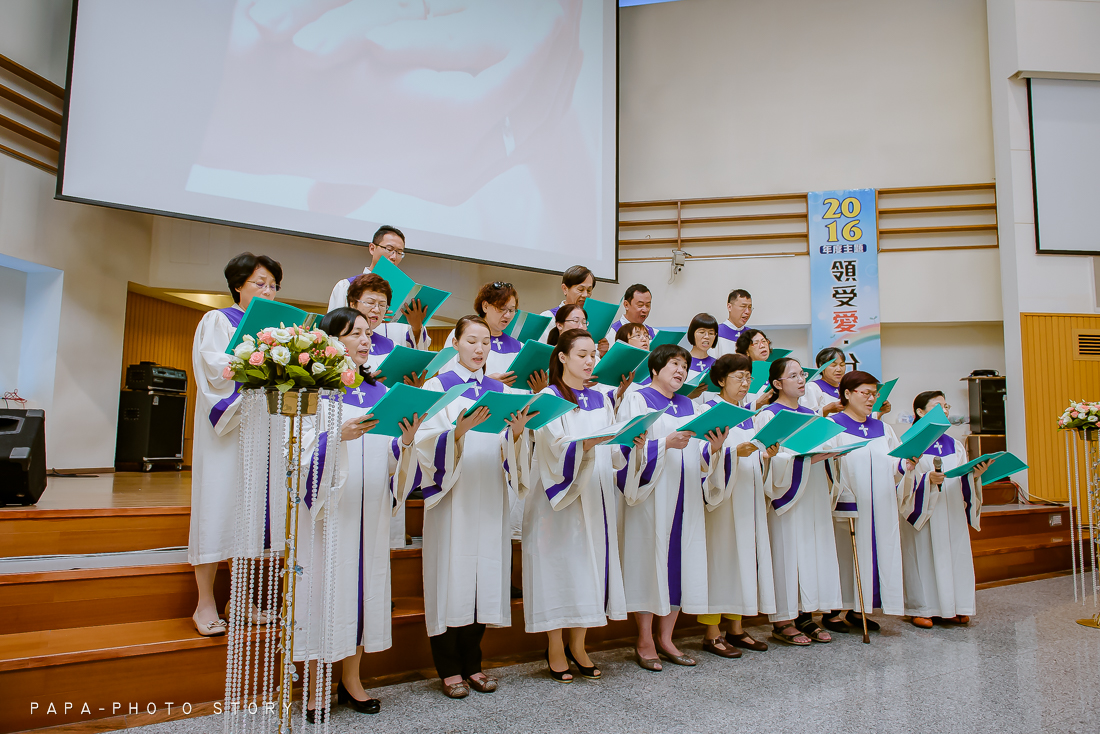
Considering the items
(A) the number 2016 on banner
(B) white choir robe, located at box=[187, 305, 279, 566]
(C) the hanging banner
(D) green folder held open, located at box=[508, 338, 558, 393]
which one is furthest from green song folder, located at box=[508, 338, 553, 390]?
(A) the number 2016 on banner

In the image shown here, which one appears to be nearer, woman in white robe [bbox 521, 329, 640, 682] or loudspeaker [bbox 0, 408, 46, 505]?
woman in white robe [bbox 521, 329, 640, 682]

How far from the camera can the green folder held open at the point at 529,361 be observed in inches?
113

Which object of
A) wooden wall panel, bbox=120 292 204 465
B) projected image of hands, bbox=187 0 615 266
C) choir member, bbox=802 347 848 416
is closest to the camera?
choir member, bbox=802 347 848 416

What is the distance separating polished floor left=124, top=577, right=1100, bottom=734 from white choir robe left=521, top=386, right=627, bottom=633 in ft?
0.95

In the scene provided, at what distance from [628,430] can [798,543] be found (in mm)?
1346

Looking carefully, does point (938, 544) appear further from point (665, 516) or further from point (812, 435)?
point (665, 516)

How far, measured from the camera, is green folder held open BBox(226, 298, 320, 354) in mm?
2150

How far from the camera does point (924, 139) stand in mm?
7391

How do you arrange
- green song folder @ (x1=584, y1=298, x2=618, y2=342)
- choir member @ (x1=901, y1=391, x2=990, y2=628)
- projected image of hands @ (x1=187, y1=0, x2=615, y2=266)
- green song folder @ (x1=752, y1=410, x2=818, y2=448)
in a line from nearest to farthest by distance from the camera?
green song folder @ (x1=752, y1=410, x2=818, y2=448)
green song folder @ (x1=584, y1=298, x2=618, y2=342)
choir member @ (x1=901, y1=391, x2=990, y2=628)
projected image of hands @ (x1=187, y1=0, x2=615, y2=266)

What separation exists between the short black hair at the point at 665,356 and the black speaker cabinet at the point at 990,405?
4.89 m

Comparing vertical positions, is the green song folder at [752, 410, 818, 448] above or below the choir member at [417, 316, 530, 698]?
above

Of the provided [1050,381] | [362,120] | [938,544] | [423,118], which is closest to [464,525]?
[938,544]

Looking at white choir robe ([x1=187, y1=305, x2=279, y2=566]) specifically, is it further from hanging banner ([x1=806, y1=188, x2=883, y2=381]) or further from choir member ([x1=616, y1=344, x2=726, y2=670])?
hanging banner ([x1=806, y1=188, x2=883, y2=381])

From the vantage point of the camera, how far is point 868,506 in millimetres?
3779
